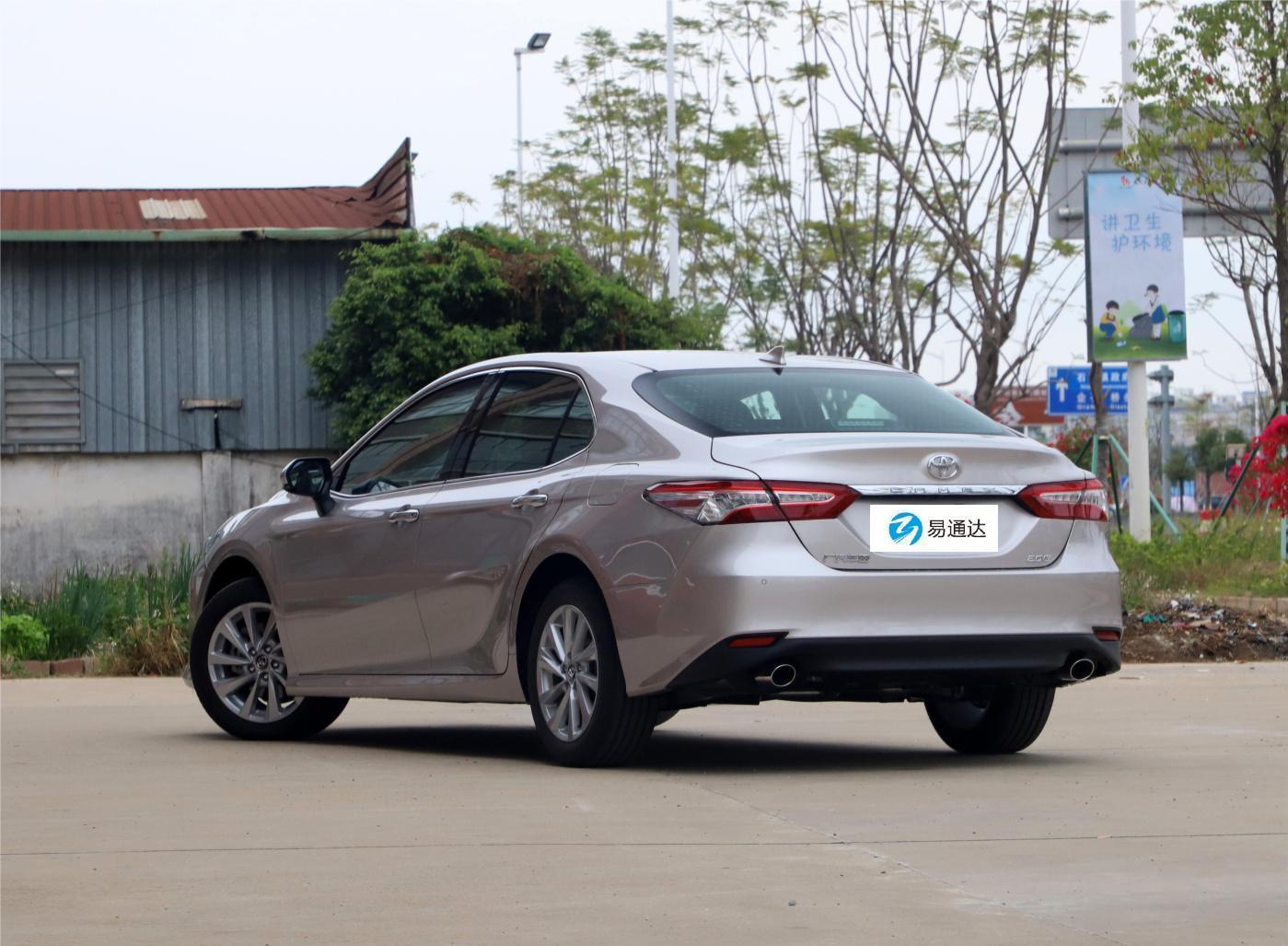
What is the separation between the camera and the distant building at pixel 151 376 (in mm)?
26156

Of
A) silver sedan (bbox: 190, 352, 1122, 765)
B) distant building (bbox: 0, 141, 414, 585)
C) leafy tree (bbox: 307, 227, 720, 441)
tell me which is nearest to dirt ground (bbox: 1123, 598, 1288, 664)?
silver sedan (bbox: 190, 352, 1122, 765)

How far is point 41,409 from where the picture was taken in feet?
86.5

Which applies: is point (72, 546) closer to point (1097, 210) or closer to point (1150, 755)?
point (1097, 210)

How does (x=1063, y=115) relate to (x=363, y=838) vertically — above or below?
above

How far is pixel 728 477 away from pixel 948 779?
52.3 inches

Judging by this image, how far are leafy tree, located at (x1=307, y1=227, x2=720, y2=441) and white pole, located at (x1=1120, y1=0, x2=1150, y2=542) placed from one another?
20.7 ft

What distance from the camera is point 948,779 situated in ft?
25.0

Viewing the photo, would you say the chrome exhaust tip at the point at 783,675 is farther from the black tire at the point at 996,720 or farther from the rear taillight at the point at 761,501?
the black tire at the point at 996,720

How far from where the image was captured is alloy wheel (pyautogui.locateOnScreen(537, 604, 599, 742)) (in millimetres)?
7766

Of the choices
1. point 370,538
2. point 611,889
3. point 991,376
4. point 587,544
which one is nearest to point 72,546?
point 991,376

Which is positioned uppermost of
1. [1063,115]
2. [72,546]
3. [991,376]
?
[1063,115]

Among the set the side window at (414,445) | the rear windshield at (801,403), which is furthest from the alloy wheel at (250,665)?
the rear windshield at (801,403)

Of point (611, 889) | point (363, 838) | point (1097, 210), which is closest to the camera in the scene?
point (611, 889)

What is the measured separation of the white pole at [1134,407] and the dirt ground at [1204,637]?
17.9ft
